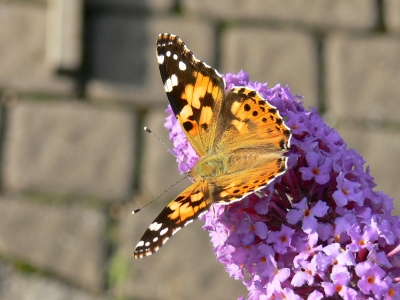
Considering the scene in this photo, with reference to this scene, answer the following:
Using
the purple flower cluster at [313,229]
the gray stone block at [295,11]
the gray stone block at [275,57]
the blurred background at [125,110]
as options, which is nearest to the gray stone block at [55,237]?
the blurred background at [125,110]

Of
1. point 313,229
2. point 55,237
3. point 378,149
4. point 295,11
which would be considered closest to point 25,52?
point 55,237

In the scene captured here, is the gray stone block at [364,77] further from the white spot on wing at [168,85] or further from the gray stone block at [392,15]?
the white spot on wing at [168,85]

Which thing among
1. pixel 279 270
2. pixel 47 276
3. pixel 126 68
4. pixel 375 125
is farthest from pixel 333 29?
pixel 279 270

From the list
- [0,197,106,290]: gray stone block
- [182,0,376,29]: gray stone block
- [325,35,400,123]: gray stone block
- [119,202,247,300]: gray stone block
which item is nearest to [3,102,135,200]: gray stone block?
[0,197,106,290]: gray stone block

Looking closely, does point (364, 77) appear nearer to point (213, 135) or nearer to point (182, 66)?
point (213, 135)

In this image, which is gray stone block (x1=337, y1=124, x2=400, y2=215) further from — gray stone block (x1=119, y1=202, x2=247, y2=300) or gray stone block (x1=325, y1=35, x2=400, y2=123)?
gray stone block (x1=119, y1=202, x2=247, y2=300)

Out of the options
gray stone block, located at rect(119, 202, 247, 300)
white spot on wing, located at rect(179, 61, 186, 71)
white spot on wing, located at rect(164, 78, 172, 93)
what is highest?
white spot on wing, located at rect(179, 61, 186, 71)
